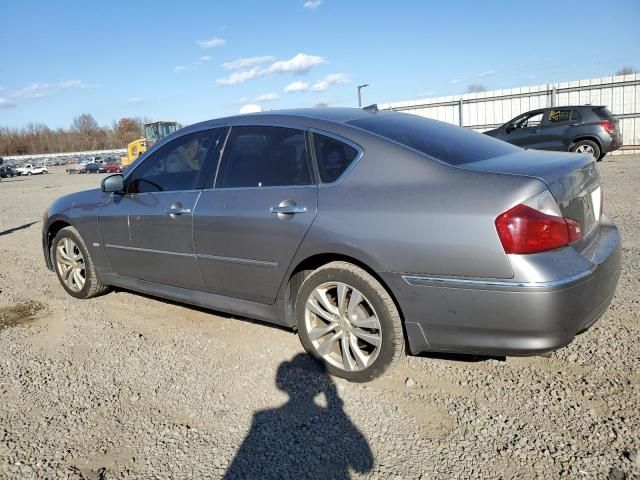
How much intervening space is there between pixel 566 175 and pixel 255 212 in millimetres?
1815

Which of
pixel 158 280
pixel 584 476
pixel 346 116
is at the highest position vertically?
pixel 346 116

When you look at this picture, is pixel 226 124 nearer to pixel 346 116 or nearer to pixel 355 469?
pixel 346 116

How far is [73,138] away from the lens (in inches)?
4653

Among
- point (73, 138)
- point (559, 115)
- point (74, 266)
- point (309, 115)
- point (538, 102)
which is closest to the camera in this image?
point (309, 115)

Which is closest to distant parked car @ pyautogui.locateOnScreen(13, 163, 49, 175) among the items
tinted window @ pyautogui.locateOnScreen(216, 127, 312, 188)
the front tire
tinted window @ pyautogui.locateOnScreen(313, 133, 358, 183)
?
the front tire

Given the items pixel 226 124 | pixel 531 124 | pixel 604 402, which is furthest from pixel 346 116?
pixel 531 124

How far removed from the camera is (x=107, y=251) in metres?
4.39

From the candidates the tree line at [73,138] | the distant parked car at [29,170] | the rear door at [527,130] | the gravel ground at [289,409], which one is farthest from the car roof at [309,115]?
the tree line at [73,138]

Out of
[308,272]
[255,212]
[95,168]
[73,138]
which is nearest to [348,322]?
[308,272]

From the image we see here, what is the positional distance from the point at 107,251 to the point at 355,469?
3.09m

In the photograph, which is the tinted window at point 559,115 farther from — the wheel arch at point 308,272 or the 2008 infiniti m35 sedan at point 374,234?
the wheel arch at point 308,272

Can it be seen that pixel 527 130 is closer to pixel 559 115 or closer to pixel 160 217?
pixel 559 115

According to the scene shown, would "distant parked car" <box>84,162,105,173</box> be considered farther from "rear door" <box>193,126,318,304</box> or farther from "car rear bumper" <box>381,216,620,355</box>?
"car rear bumper" <box>381,216,620,355</box>

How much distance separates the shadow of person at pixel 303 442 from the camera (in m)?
2.25
